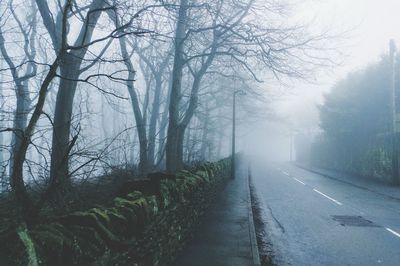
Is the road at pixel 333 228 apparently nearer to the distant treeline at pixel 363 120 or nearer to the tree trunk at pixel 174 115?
the tree trunk at pixel 174 115

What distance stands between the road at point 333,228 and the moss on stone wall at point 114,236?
8.55 feet

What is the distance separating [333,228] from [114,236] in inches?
339

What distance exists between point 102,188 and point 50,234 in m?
6.58

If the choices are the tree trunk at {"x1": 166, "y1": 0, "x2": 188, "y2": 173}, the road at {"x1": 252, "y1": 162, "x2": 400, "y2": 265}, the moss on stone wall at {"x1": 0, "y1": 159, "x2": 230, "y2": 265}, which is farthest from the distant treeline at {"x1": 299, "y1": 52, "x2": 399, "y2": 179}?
the moss on stone wall at {"x1": 0, "y1": 159, "x2": 230, "y2": 265}

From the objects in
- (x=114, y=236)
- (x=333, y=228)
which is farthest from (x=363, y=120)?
(x=114, y=236)

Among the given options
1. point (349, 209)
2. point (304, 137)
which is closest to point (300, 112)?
point (304, 137)

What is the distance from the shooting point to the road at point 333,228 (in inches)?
322

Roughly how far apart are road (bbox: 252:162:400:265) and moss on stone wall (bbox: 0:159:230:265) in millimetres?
2607

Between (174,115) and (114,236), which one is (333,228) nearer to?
(174,115)

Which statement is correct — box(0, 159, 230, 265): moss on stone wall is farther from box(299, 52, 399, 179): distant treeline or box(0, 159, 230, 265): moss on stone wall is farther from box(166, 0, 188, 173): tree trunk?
box(299, 52, 399, 179): distant treeline

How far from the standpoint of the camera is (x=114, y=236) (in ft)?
12.7

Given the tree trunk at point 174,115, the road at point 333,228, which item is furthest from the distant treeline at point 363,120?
the tree trunk at point 174,115

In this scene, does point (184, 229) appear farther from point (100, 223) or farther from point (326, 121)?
point (326, 121)

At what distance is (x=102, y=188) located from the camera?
938cm
